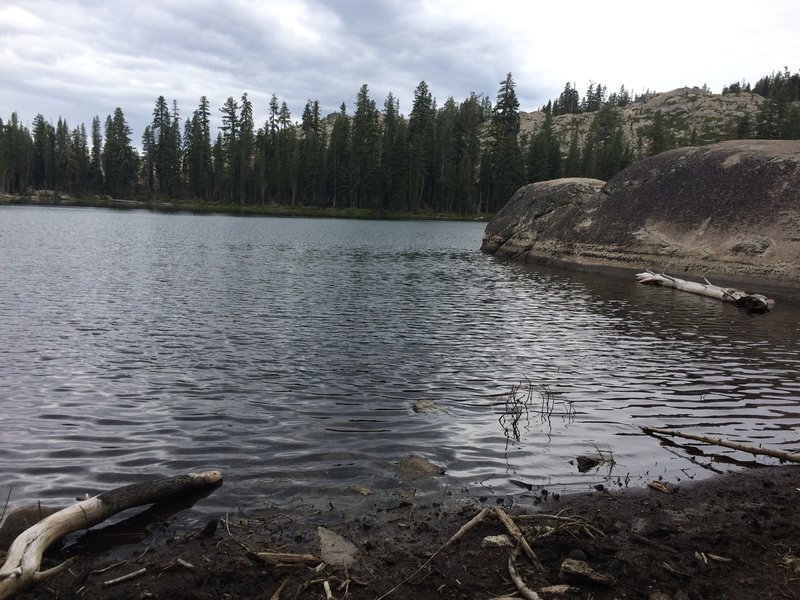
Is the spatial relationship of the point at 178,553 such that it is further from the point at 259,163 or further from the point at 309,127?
the point at 309,127

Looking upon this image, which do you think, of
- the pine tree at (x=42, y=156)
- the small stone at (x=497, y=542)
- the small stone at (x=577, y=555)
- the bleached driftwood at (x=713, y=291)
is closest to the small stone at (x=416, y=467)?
the small stone at (x=497, y=542)

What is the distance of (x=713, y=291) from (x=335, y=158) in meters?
118

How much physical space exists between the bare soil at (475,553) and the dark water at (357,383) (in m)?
0.79

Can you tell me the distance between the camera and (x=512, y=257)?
45531 mm

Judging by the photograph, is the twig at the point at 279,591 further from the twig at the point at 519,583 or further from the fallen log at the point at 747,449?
the fallen log at the point at 747,449

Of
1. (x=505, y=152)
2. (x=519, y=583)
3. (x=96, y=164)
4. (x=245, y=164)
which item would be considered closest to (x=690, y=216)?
(x=519, y=583)

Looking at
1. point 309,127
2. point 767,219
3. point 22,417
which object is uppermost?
point 309,127

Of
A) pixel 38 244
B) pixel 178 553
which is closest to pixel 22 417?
pixel 178 553

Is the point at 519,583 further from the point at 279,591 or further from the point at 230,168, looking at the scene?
the point at 230,168

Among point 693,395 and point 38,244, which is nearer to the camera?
point 693,395

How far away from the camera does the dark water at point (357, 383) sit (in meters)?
7.81

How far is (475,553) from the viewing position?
212 inches

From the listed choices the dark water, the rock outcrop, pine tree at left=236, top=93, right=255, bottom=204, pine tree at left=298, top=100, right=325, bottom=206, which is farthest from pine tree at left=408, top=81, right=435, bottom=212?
the dark water

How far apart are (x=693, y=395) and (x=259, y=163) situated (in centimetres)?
13815
